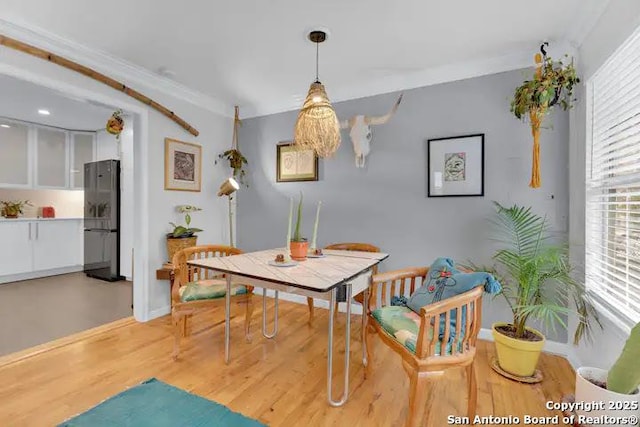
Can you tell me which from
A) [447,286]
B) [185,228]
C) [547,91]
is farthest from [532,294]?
[185,228]

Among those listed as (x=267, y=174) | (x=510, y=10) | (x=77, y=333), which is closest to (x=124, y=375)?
(x=77, y=333)

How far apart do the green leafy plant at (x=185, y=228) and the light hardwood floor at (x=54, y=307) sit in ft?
3.33

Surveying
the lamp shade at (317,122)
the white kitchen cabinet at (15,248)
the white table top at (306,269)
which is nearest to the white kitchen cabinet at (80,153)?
the white kitchen cabinet at (15,248)

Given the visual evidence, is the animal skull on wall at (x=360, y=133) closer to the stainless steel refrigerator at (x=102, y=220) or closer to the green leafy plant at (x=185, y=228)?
the green leafy plant at (x=185, y=228)

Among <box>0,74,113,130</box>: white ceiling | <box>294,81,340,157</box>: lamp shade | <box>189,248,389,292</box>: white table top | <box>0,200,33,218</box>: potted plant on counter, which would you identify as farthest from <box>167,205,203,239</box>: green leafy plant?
<box>0,200,33,218</box>: potted plant on counter

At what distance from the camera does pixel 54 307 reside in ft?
11.1

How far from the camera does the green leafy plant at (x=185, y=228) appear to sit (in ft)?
10.3

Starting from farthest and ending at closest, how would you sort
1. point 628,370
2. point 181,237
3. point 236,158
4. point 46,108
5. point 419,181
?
point 46,108, point 236,158, point 181,237, point 419,181, point 628,370

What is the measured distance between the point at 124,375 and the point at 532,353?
2730 millimetres

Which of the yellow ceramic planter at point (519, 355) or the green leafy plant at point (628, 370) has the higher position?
the green leafy plant at point (628, 370)

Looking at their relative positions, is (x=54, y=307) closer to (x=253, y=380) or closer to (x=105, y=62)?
(x=105, y=62)

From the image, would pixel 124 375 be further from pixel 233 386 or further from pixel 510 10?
pixel 510 10

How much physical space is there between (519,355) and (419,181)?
1.58m

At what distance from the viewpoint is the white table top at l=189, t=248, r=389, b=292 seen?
5.31 ft
